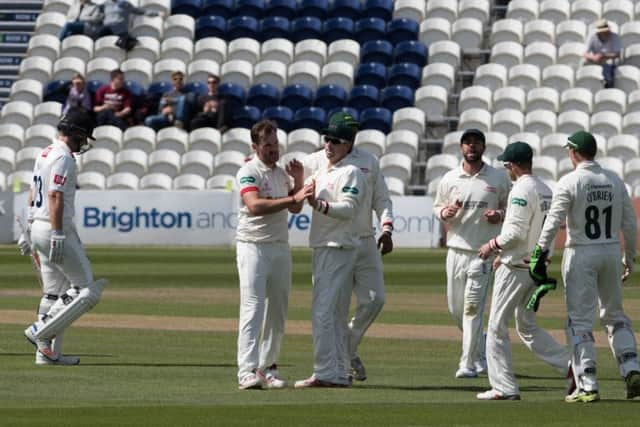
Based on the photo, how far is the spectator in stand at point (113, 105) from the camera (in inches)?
1275

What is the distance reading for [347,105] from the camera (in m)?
32.4

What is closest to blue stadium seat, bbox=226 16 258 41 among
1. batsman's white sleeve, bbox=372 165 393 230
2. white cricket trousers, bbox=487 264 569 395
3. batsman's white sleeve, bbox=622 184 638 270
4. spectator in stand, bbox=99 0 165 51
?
spectator in stand, bbox=99 0 165 51

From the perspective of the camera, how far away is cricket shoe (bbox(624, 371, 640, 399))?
30.9ft

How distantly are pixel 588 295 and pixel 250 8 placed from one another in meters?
26.9

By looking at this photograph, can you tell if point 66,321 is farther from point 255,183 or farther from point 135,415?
point 135,415

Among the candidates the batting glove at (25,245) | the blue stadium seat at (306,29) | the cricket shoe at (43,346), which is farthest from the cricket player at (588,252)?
the blue stadium seat at (306,29)

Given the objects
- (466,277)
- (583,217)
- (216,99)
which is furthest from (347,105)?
(583,217)

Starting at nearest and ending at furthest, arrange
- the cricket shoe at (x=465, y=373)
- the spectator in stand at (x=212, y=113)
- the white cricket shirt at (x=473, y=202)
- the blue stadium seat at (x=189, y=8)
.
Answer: the cricket shoe at (x=465, y=373)
the white cricket shirt at (x=473, y=202)
the spectator in stand at (x=212, y=113)
the blue stadium seat at (x=189, y=8)

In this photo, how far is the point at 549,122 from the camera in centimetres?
3077

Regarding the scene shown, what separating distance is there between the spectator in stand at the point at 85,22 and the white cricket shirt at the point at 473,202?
25044 millimetres

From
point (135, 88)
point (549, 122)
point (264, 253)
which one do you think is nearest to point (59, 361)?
point (264, 253)

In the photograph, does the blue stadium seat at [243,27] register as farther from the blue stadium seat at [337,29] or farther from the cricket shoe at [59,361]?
the cricket shoe at [59,361]

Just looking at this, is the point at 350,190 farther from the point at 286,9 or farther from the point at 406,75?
the point at 286,9

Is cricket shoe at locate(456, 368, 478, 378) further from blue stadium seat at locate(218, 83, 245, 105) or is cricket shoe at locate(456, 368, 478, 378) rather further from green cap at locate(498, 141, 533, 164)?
blue stadium seat at locate(218, 83, 245, 105)
